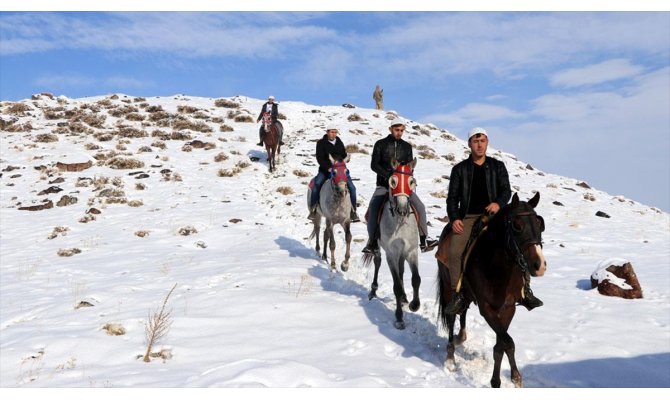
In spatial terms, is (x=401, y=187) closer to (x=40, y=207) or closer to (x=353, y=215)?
(x=353, y=215)

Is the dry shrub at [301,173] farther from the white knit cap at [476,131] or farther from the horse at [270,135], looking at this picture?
the white knit cap at [476,131]

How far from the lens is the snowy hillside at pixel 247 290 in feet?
18.4

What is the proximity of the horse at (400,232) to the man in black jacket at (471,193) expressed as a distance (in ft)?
3.88

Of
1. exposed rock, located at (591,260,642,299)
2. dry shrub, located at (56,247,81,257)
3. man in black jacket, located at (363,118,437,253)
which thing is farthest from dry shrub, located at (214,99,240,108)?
exposed rock, located at (591,260,642,299)

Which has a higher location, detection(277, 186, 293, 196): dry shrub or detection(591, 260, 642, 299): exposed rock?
detection(277, 186, 293, 196): dry shrub

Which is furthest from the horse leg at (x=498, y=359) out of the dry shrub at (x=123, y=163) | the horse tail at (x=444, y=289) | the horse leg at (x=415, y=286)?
the dry shrub at (x=123, y=163)

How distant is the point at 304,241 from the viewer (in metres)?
14.3

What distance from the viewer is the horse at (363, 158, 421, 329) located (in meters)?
6.92

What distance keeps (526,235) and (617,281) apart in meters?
6.94

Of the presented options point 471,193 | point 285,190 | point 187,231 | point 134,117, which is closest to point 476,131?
point 471,193

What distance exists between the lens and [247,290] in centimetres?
866

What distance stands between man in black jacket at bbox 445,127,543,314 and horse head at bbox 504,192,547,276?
0.91 m

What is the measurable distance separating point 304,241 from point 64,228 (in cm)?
878

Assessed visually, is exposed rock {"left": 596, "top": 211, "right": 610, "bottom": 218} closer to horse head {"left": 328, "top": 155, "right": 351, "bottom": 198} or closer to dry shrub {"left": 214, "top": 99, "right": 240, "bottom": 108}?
horse head {"left": 328, "top": 155, "right": 351, "bottom": 198}
